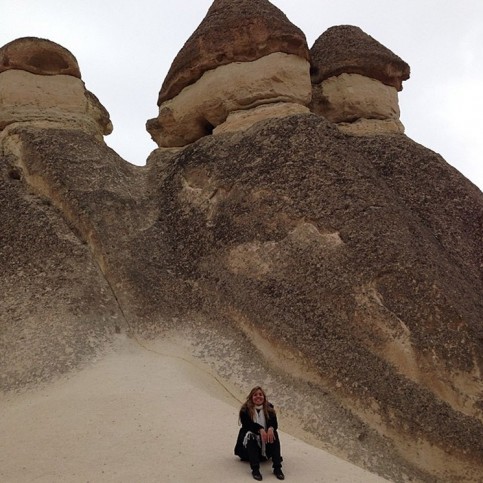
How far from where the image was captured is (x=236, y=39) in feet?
39.8

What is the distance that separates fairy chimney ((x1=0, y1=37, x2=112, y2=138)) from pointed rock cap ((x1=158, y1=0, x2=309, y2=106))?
75.6 inches

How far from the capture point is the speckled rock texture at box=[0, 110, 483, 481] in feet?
24.2

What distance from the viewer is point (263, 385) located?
7926mm

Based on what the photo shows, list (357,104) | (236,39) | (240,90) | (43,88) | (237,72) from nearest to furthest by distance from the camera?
→ 1. (240,90)
2. (237,72)
3. (236,39)
4. (357,104)
5. (43,88)

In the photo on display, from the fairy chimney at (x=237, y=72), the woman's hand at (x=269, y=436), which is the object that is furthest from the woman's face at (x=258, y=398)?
the fairy chimney at (x=237, y=72)

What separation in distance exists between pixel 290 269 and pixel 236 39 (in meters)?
5.42

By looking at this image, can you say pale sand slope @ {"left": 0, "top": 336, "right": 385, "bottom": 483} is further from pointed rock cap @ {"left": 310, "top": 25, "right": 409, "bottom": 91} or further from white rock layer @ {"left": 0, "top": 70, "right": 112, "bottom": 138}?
pointed rock cap @ {"left": 310, "top": 25, "right": 409, "bottom": 91}

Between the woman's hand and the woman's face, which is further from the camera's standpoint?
the woman's face

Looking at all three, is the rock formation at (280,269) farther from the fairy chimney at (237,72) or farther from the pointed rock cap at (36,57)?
the pointed rock cap at (36,57)

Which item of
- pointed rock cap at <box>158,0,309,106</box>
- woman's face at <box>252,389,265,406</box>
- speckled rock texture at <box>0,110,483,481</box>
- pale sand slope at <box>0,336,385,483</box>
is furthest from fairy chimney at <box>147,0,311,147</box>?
woman's face at <box>252,389,265,406</box>

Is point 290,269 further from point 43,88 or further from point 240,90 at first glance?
point 43,88

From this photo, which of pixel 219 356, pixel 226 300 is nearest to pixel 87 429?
pixel 219 356

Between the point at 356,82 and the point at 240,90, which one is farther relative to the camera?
the point at 356,82

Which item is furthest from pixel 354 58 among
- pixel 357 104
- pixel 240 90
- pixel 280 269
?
pixel 280 269
